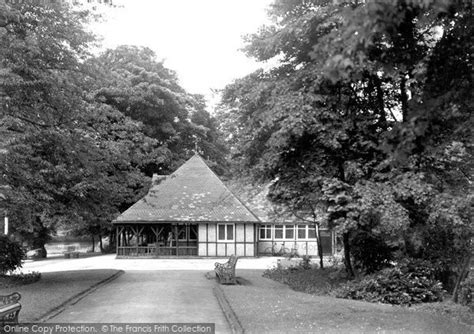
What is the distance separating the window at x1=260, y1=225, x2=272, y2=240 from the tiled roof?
3.22m

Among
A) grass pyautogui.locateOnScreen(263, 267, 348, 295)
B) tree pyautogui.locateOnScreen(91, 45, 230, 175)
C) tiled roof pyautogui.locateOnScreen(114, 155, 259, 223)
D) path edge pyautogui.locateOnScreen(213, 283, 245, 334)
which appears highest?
tree pyautogui.locateOnScreen(91, 45, 230, 175)

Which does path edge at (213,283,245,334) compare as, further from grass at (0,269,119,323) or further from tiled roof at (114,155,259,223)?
tiled roof at (114,155,259,223)

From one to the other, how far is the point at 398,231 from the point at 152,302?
6.85 m

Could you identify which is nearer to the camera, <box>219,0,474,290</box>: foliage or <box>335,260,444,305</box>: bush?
<box>219,0,474,290</box>: foliage

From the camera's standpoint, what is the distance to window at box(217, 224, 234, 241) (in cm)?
3756

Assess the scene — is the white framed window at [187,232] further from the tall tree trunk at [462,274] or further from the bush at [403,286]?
the tall tree trunk at [462,274]

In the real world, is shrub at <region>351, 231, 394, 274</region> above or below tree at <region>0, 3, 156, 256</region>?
below

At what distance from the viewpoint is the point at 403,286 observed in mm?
14727

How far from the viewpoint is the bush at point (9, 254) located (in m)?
20.4

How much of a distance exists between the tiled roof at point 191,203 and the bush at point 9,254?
14.6m

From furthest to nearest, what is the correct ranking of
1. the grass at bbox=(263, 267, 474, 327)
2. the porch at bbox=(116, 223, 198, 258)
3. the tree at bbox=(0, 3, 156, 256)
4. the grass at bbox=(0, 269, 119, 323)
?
the porch at bbox=(116, 223, 198, 258) → the tree at bbox=(0, 3, 156, 256) → the grass at bbox=(263, 267, 474, 327) → the grass at bbox=(0, 269, 119, 323)

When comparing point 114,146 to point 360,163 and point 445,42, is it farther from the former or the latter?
point 445,42

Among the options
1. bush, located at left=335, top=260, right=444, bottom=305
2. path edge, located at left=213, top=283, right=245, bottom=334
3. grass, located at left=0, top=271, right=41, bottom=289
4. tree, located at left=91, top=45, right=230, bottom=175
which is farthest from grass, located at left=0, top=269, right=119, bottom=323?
tree, located at left=91, top=45, right=230, bottom=175

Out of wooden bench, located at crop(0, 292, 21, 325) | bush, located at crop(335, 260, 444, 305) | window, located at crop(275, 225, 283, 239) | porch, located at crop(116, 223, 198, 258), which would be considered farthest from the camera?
window, located at crop(275, 225, 283, 239)
